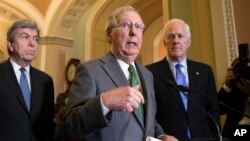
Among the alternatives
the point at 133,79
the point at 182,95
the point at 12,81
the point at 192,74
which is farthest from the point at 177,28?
the point at 12,81

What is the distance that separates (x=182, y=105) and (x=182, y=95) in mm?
85

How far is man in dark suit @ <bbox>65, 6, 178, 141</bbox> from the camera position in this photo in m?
1.31

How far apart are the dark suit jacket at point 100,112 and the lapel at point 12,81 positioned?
582 millimetres

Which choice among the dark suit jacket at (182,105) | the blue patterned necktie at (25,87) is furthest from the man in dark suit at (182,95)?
the blue patterned necktie at (25,87)

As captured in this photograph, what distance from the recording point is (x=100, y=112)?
4.32 feet

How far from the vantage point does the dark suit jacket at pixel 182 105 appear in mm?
2160

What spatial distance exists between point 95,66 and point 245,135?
82 centimetres

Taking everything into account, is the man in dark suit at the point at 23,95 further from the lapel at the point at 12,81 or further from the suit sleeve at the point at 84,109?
the suit sleeve at the point at 84,109

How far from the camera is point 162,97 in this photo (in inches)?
87.7

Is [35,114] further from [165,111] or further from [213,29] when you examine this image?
[213,29]

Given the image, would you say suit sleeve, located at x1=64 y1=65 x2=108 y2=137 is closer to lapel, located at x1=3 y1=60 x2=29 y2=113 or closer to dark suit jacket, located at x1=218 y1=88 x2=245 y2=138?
lapel, located at x1=3 y1=60 x2=29 y2=113

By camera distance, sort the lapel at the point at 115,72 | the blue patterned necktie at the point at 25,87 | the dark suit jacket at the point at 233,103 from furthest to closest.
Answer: the dark suit jacket at the point at 233,103 < the blue patterned necktie at the point at 25,87 < the lapel at the point at 115,72

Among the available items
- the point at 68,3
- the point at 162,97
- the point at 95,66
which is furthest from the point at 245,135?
the point at 68,3

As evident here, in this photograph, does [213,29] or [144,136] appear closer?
[144,136]
